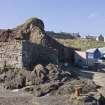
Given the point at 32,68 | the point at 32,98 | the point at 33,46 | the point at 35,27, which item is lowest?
the point at 32,98

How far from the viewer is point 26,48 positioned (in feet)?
131

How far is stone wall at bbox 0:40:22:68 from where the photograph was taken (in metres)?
39.2

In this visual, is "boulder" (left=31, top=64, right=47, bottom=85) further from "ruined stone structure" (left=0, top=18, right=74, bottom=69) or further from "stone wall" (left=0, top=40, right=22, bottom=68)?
"stone wall" (left=0, top=40, right=22, bottom=68)

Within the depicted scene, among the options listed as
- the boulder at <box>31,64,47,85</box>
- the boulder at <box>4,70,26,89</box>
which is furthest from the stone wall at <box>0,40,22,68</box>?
the boulder at <box>31,64,47,85</box>

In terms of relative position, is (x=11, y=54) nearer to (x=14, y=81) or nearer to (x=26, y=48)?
(x=26, y=48)

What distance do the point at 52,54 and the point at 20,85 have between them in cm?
1068

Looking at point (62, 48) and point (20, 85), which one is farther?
point (62, 48)

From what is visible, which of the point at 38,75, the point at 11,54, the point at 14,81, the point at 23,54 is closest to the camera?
the point at 14,81

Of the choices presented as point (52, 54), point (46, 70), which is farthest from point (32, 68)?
point (52, 54)

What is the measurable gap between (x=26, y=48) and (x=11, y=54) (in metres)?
1.79

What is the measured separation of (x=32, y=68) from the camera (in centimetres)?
3972

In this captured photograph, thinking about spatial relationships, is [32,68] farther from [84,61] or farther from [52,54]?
[84,61]

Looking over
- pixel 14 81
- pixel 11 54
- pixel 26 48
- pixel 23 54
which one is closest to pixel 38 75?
pixel 14 81

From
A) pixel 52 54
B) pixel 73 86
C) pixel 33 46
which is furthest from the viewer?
pixel 52 54
